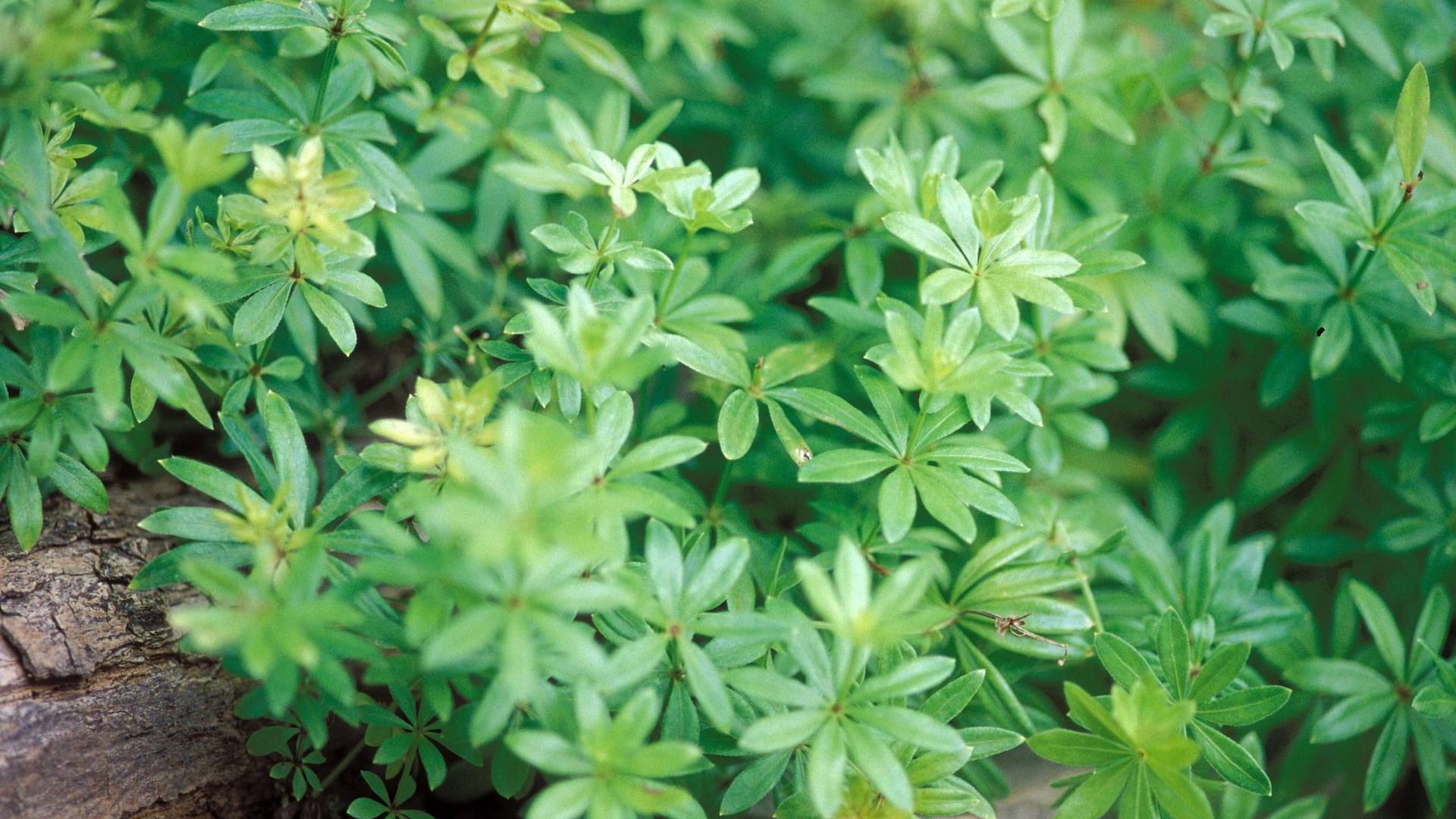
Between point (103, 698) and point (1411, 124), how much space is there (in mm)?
2863

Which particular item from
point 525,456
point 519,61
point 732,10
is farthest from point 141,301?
point 732,10

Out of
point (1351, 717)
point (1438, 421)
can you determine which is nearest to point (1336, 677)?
point (1351, 717)

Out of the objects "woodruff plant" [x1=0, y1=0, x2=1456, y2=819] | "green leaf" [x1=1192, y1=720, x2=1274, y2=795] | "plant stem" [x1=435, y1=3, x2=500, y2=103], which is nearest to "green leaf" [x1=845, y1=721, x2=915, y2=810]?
"woodruff plant" [x1=0, y1=0, x2=1456, y2=819]

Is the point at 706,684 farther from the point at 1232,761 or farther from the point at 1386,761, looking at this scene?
the point at 1386,761

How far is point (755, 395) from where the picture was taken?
2.06 m

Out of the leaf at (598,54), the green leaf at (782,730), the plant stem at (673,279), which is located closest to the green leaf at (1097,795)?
the green leaf at (782,730)

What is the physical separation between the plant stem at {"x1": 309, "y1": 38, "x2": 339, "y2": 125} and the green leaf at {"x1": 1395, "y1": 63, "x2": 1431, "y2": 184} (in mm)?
2200


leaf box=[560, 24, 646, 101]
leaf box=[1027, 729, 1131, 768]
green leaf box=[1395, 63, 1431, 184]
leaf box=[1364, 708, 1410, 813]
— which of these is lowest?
leaf box=[1364, 708, 1410, 813]

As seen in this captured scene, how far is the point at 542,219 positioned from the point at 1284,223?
7.02ft

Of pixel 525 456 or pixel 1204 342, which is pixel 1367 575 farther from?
pixel 525 456

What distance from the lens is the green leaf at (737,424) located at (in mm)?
1966

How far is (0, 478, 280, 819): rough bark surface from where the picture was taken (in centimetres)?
183

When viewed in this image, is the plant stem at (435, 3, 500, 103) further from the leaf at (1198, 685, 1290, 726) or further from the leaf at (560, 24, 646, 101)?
the leaf at (1198, 685, 1290, 726)

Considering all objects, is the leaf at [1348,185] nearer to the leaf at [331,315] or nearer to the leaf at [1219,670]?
the leaf at [1219,670]
